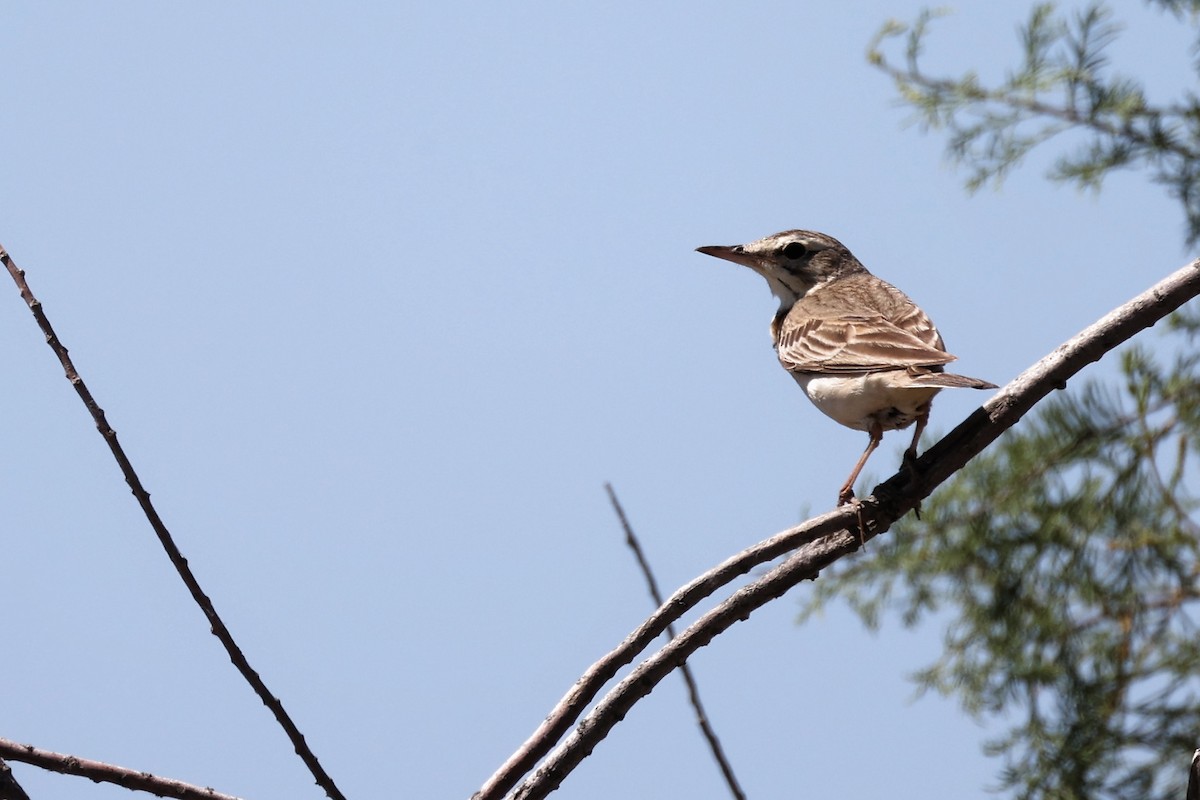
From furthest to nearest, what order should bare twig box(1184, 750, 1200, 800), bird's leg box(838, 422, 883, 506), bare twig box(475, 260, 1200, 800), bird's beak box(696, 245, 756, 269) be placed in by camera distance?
bird's beak box(696, 245, 756, 269) < bird's leg box(838, 422, 883, 506) < bare twig box(475, 260, 1200, 800) < bare twig box(1184, 750, 1200, 800)

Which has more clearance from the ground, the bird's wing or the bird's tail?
the bird's wing

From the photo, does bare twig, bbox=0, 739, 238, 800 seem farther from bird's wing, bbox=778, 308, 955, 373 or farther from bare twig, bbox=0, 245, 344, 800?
bird's wing, bbox=778, 308, 955, 373

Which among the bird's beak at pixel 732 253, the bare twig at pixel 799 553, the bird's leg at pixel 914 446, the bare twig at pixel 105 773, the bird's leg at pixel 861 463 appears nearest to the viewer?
the bare twig at pixel 105 773

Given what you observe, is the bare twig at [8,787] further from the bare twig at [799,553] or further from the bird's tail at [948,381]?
the bird's tail at [948,381]

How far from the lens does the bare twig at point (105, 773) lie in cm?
266

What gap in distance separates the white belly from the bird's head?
1763 mm

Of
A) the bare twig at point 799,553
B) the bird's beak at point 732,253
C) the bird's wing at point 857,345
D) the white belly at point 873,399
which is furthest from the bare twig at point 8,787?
the bird's beak at point 732,253

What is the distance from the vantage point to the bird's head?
22.1ft

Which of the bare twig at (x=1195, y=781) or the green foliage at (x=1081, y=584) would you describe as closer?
the bare twig at (x=1195, y=781)

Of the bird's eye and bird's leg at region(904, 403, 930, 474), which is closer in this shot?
bird's leg at region(904, 403, 930, 474)

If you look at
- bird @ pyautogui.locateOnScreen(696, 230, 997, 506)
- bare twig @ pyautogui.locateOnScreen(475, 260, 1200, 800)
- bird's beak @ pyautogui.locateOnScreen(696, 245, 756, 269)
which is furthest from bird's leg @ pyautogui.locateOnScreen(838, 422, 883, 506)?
bird's beak @ pyautogui.locateOnScreen(696, 245, 756, 269)

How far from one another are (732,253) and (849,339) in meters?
1.55

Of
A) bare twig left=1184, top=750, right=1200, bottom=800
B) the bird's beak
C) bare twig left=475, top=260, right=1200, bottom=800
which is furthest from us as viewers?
the bird's beak

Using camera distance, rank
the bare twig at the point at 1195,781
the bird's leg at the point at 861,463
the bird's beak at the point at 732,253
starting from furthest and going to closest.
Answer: the bird's beak at the point at 732,253, the bird's leg at the point at 861,463, the bare twig at the point at 1195,781
